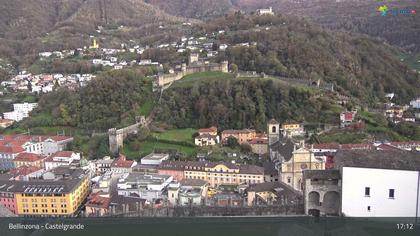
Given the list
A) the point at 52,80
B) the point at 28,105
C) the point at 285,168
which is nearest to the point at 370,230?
the point at 285,168

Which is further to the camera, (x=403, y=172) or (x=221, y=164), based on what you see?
(x=221, y=164)

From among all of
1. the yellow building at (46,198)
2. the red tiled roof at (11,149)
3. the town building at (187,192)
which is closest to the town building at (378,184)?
the town building at (187,192)

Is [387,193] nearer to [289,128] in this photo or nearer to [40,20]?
[289,128]

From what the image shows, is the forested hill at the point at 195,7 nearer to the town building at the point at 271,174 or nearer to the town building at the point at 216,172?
the town building at the point at 216,172

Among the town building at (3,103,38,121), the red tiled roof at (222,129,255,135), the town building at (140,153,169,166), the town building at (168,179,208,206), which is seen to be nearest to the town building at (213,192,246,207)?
the town building at (168,179,208,206)

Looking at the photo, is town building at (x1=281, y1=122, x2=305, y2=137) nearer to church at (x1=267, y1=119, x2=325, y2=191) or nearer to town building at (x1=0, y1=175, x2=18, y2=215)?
church at (x1=267, y1=119, x2=325, y2=191)

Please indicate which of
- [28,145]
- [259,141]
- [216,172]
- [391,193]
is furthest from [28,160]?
[391,193]
